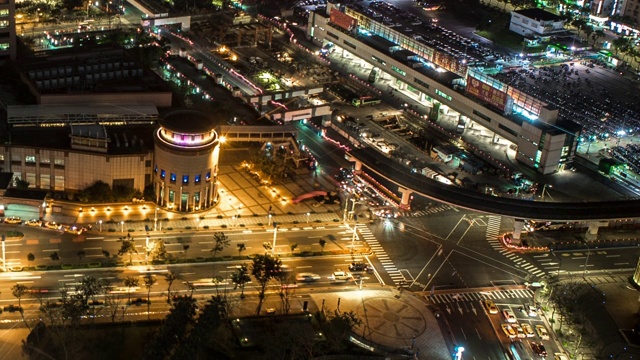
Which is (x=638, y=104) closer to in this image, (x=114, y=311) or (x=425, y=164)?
(x=425, y=164)

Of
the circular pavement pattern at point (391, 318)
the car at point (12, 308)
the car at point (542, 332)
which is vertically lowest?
the car at point (12, 308)

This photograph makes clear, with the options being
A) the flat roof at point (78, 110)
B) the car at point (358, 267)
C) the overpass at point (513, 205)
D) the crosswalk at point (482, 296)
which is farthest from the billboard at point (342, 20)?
the crosswalk at point (482, 296)

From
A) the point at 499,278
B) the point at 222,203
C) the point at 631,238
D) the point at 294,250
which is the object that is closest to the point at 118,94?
the point at 222,203

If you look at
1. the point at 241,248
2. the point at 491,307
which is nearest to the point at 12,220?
the point at 241,248

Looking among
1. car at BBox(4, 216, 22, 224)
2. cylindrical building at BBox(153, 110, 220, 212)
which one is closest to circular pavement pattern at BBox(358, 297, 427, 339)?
cylindrical building at BBox(153, 110, 220, 212)

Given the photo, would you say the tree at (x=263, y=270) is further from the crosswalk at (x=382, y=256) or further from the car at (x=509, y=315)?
the car at (x=509, y=315)

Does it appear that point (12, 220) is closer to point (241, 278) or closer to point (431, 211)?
point (241, 278)

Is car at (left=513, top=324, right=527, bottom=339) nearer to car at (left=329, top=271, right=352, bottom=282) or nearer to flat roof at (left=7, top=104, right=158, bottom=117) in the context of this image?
car at (left=329, top=271, right=352, bottom=282)
